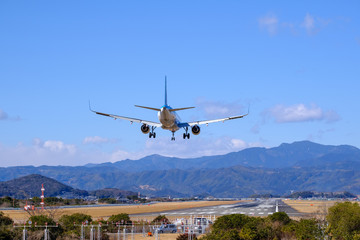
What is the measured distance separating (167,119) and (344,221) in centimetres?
2060

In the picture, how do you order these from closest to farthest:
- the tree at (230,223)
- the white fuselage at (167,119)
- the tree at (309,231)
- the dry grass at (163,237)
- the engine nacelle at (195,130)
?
the tree at (309,231) → the tree at (230,223) → the white fuselage at (167,119) → the dry grass at (163,237) → the engine nacelle at (195,130)

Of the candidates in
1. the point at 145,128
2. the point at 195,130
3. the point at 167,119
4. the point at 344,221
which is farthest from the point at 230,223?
the point at 145,128

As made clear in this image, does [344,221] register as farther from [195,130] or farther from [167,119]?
[167,119]

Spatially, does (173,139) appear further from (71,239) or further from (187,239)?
(71,239)

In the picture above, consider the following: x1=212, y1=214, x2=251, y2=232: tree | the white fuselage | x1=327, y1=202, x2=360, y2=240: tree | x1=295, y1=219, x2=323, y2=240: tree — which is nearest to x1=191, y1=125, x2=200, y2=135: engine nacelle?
the white fuselage

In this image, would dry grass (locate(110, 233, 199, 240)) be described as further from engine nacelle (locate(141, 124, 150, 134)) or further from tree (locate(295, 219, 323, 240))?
tree (locate(295, 219, 323, 240))

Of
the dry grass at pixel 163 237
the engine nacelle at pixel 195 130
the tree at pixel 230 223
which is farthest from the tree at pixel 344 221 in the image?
the dry grass at pixel 163 237

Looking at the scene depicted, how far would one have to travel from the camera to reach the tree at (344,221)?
164ft

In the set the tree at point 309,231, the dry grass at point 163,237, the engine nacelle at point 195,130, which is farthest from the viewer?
the engine nacelle at point 195,130

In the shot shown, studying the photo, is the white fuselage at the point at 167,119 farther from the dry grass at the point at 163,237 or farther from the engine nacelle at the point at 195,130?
the dry grass at the point at 163,237

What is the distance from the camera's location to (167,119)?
5916 cm

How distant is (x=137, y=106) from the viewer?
53.4 metres

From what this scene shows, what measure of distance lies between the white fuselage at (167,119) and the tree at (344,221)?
19085mm

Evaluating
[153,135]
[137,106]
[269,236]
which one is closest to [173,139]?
[153,135]
